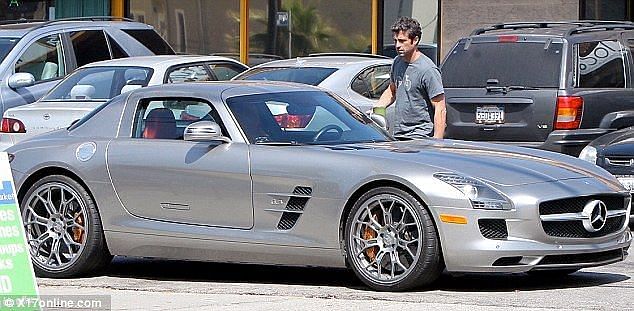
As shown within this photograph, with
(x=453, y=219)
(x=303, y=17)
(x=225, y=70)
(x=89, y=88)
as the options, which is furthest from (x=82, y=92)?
(x=303, y=17)

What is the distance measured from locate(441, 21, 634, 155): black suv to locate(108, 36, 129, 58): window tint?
177 inches

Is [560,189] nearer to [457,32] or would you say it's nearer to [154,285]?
[154,285]

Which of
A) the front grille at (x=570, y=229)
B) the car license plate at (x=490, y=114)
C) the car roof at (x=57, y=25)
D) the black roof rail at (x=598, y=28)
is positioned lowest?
the front grille at (x=570, y=229)

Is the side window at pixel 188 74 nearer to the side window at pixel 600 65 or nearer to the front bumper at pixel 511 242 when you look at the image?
the side window at pixel 600 65

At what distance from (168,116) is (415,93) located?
2283 mm

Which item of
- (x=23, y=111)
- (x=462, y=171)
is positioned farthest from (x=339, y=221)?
(x=23, y=111)

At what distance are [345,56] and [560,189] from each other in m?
7.11

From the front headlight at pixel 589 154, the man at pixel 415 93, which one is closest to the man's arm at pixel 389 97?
the man at pixel 415 93

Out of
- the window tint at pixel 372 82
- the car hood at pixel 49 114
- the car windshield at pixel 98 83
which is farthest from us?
the window tint at pixel 372 82

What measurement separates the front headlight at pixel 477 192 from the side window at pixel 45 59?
8.22 m

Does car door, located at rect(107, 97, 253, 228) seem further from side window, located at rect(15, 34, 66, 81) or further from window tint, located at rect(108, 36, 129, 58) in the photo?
window tint, located at rect(108, 36, 129, 58)

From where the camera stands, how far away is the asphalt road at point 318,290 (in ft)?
26.8

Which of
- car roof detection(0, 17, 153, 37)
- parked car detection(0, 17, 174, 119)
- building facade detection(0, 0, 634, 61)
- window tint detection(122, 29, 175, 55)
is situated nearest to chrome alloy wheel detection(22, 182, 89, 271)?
parked car detection(0, 17, 174, 119)

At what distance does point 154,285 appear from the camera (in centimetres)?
945
